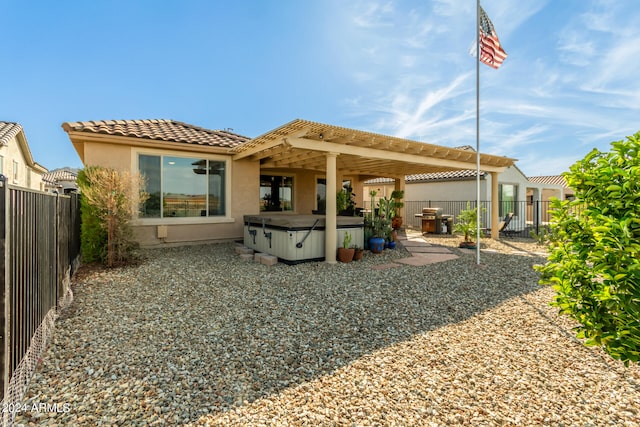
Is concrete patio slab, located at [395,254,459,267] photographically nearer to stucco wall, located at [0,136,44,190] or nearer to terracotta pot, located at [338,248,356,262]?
terracotta pot, located at [338,248,356,262]

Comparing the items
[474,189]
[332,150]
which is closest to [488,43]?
[332,150]

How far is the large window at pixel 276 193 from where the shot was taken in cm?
1151

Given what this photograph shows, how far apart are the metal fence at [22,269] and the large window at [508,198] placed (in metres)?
18.7

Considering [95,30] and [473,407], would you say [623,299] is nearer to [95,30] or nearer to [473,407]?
[473,407]

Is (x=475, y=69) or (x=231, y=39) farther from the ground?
(x=231, y=39)

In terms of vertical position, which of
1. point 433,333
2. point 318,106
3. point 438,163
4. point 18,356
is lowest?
point 433,333

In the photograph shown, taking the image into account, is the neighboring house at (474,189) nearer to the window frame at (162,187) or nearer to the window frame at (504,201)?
the window frame at (504,201)

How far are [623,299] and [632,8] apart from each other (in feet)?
23.7

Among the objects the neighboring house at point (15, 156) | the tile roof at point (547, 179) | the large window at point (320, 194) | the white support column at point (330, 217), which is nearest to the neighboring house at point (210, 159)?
the white support column at point (330, 217)

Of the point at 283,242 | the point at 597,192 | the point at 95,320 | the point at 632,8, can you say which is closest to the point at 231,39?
the point at 283,242

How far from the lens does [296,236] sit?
6.92 metres

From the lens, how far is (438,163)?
9.97 meters

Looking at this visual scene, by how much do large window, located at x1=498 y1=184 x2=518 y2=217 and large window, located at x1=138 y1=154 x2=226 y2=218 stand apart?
1523 centimetres

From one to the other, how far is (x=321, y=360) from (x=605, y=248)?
2269 mm
